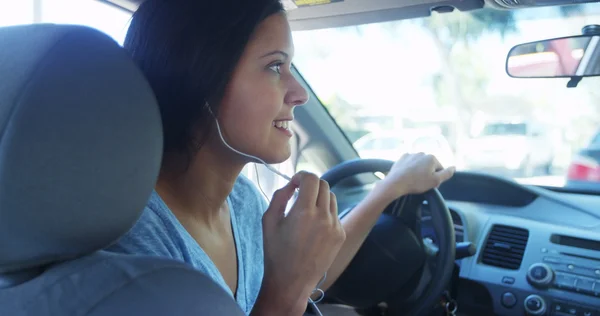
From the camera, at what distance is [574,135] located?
2951mm

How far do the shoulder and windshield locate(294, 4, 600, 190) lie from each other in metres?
1.43

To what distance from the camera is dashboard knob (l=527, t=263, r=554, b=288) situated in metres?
2.20

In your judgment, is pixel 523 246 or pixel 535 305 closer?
pixel 535 305

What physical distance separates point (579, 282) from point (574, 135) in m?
1.04

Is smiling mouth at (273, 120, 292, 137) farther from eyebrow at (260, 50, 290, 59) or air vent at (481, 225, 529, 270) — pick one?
air vent at (481, 225, 529, 270)

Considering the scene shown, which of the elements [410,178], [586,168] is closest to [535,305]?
[410,178]

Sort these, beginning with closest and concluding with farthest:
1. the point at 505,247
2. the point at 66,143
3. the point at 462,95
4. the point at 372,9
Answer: the point at 66,143, the point at 372,9, the point at 505,247, the point at 462,95

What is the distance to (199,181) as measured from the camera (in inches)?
57.7

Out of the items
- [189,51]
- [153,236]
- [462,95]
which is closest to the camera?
[153,236]

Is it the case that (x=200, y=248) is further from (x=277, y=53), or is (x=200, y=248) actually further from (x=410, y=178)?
(x=410, y=178)

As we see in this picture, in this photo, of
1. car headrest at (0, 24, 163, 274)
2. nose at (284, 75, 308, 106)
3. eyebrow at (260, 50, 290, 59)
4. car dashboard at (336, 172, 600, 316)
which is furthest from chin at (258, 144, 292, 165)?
car dashboard at (336, 172, 600, 316)

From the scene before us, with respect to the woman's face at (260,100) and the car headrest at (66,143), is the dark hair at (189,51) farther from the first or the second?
the car headrest at (66,143)

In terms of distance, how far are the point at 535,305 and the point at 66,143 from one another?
1.93m

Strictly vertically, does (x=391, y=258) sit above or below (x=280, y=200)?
below
